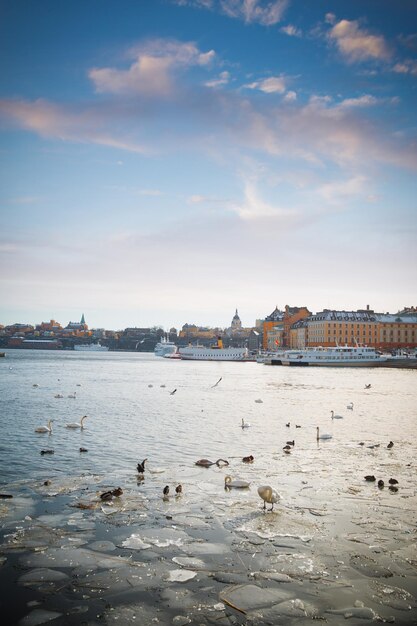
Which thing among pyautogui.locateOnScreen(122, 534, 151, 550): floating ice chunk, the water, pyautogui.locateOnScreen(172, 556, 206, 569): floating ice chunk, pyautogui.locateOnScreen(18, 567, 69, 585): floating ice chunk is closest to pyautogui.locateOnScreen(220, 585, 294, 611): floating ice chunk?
the water

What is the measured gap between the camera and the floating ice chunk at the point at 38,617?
7.66 metres

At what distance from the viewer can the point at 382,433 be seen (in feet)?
89.0

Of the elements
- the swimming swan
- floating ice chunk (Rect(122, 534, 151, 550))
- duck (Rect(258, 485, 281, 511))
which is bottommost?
the swimming swan

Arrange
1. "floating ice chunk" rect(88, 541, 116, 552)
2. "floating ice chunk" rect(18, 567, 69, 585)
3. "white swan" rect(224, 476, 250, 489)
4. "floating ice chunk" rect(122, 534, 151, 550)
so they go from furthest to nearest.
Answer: "white swan" rect(224, 476, 250, 489) → "floating ice chunk" rect(122, 534, 151, 550) → "floating ice chunk" rect(88, 541, 116, 552) → "floating ice chunk" rect(18, 567, 69, 585)

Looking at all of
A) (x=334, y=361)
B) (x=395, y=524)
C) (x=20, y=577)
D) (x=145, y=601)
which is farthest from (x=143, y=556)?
(x=334, y=361)

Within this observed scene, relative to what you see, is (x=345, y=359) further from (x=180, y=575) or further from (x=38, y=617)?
(x=38, y=617)

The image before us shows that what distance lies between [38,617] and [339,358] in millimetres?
131102

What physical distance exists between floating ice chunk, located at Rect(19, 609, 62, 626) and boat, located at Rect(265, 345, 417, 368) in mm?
129346

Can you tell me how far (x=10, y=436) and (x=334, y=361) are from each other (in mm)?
117652

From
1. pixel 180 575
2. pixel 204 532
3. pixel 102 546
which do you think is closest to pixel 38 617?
pixel 180 575

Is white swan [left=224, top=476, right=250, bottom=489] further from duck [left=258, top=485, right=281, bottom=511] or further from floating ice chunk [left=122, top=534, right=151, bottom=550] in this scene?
floating ice chunk [left=122, top=534, right=151, bottom=550]

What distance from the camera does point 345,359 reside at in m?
132

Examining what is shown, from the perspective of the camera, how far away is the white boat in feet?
430

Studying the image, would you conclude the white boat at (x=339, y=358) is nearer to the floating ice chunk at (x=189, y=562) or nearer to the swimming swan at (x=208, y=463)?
the swimming swan at (x=208, y=463)
